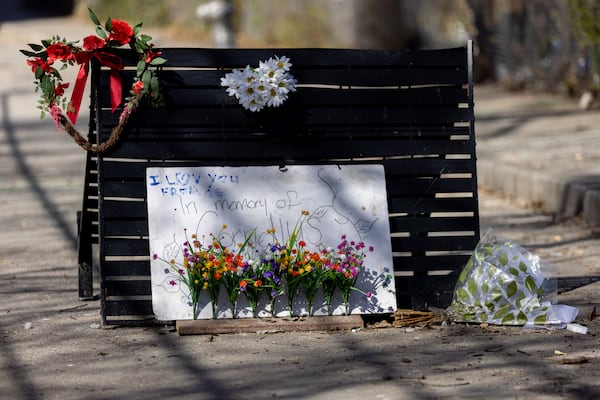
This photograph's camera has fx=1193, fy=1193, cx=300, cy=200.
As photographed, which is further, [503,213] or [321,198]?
[503,213]

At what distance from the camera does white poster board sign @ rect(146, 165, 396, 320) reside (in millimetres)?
5969

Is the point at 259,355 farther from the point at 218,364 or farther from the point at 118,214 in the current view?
the point at 118,214

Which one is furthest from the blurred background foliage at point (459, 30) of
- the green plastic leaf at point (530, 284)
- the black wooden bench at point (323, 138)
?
the green plastic leaf at point (530, 284)

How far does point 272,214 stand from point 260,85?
67 cm

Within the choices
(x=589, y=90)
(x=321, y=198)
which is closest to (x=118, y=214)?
(x=321, y=198)

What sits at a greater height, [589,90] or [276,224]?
[589,90]

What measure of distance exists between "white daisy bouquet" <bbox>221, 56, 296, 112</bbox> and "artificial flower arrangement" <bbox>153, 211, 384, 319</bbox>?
65cm

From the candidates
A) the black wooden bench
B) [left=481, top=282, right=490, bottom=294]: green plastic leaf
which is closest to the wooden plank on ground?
the black wooden bench

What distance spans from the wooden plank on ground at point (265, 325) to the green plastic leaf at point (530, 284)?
858mm

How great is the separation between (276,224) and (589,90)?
9.93 meters

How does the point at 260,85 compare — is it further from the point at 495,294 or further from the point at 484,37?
the point at 484,37

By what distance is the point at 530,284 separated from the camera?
5992mm

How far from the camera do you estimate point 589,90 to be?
49.7ft

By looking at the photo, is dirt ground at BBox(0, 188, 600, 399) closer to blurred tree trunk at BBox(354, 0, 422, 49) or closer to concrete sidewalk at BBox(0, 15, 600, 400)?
concrete sidewalk at BBox(0, 15, 600, 400)
